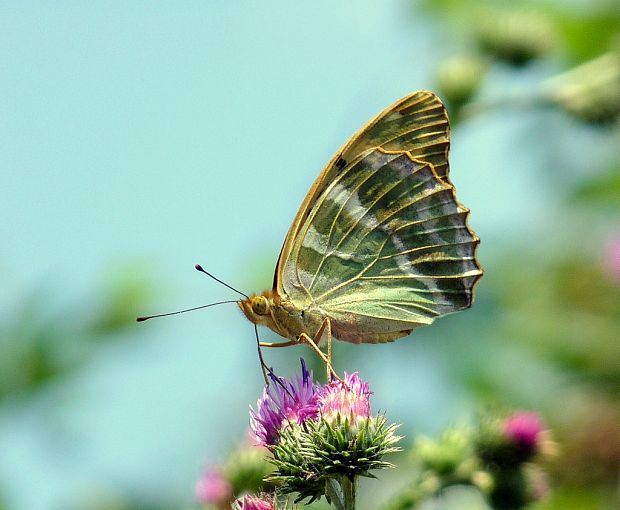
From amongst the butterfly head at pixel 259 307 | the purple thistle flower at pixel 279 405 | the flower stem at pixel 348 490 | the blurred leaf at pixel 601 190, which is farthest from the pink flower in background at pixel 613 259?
the flower stem at pixel 348 490

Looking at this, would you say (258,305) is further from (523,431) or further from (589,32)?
(589,32)

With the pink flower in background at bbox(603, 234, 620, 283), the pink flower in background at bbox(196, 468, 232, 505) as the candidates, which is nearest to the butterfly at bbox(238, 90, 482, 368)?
the pink flower in background at bbox(196, 468, 232, 505)

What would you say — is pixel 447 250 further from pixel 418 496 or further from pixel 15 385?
pixel 15 385

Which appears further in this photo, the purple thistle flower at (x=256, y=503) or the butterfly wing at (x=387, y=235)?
the butterfly wing at (x=387, y=235)

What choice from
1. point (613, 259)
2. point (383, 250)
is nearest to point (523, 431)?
point (383, 250)

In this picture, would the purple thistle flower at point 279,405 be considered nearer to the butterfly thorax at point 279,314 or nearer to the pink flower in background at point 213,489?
the butterfly thorax at point 279,314

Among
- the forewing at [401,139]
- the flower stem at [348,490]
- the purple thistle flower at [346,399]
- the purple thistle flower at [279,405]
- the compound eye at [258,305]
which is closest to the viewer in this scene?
the flower stem at [348,490]

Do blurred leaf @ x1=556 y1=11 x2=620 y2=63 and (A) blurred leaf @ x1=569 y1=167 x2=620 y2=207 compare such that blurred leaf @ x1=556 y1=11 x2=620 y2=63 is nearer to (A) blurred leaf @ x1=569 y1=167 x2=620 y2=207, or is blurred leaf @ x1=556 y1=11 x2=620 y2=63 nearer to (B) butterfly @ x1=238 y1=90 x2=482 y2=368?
(A) blurred leaf @ x1=569 y1=167 x2=620 y2=207
